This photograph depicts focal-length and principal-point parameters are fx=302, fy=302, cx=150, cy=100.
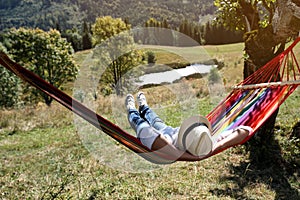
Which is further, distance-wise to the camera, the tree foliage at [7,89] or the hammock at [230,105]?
the tree foliage at [7,89]

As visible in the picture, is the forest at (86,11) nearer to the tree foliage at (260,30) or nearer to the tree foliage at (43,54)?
the tree foliage at (43,54)

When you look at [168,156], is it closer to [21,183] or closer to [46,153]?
[21,183]

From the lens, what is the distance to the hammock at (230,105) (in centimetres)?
207

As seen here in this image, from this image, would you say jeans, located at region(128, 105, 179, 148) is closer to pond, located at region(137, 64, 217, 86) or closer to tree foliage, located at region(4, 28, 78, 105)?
pond, located at region(137, 64, 217, 86)

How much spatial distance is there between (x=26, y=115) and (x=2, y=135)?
55.5 inches

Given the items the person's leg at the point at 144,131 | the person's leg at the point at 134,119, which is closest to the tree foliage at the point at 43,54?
the person's leg at the point at 134,119

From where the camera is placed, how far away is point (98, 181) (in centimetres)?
287

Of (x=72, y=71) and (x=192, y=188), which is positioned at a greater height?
(x=192, y=188)

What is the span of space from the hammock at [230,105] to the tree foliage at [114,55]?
581 centimetres

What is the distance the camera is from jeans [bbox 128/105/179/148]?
6.30 feet

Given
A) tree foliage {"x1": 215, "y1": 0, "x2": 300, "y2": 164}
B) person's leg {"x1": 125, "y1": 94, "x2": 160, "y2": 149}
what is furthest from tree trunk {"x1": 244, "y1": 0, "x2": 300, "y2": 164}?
person's leg {"x1": 125, "y1": 94, "x2": 160, "y2": 149}

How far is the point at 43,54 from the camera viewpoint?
19.0 m

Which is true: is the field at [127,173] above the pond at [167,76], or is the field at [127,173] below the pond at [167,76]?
above

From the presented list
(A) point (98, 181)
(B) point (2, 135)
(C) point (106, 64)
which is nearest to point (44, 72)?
(C) point (106, 64)
